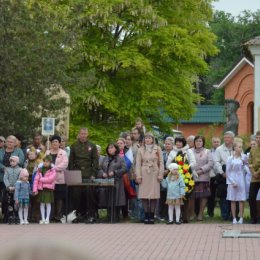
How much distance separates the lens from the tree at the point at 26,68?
24.6m

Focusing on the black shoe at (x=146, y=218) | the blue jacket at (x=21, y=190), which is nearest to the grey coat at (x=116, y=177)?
the black shoe at (x=146, y=218)

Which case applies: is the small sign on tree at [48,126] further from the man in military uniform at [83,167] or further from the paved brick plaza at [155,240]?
the paved brick plaza at [155,240]

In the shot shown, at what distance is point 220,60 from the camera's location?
97.6 metres

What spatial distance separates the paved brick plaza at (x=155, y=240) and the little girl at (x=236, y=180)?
688mm

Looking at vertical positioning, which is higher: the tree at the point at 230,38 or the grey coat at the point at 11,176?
the tree at the point at 230,38

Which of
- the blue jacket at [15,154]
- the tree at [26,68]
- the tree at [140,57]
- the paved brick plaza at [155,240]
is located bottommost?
the paved brick plaza at [155,240]

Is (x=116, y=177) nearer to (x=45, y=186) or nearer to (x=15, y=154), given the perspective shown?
(x=45, y=186)

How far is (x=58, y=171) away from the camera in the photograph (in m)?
20.2

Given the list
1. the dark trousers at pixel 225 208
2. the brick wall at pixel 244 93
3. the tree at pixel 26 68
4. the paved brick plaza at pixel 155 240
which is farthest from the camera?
the brick wall at pixel 244 93

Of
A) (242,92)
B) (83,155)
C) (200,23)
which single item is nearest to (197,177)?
(83,155)

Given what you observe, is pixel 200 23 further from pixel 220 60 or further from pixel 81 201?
pixel 220 60

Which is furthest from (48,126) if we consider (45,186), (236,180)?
(236,180)

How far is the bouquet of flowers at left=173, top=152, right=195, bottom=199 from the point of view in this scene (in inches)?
782

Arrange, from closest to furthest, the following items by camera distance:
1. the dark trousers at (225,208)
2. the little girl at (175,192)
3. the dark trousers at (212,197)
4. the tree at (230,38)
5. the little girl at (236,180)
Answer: the little girl at (236,180) → the little girl at (175,192) → the dark trousers at (225,208) → the dark trousers at (212,197) → the tree at (230,38)
